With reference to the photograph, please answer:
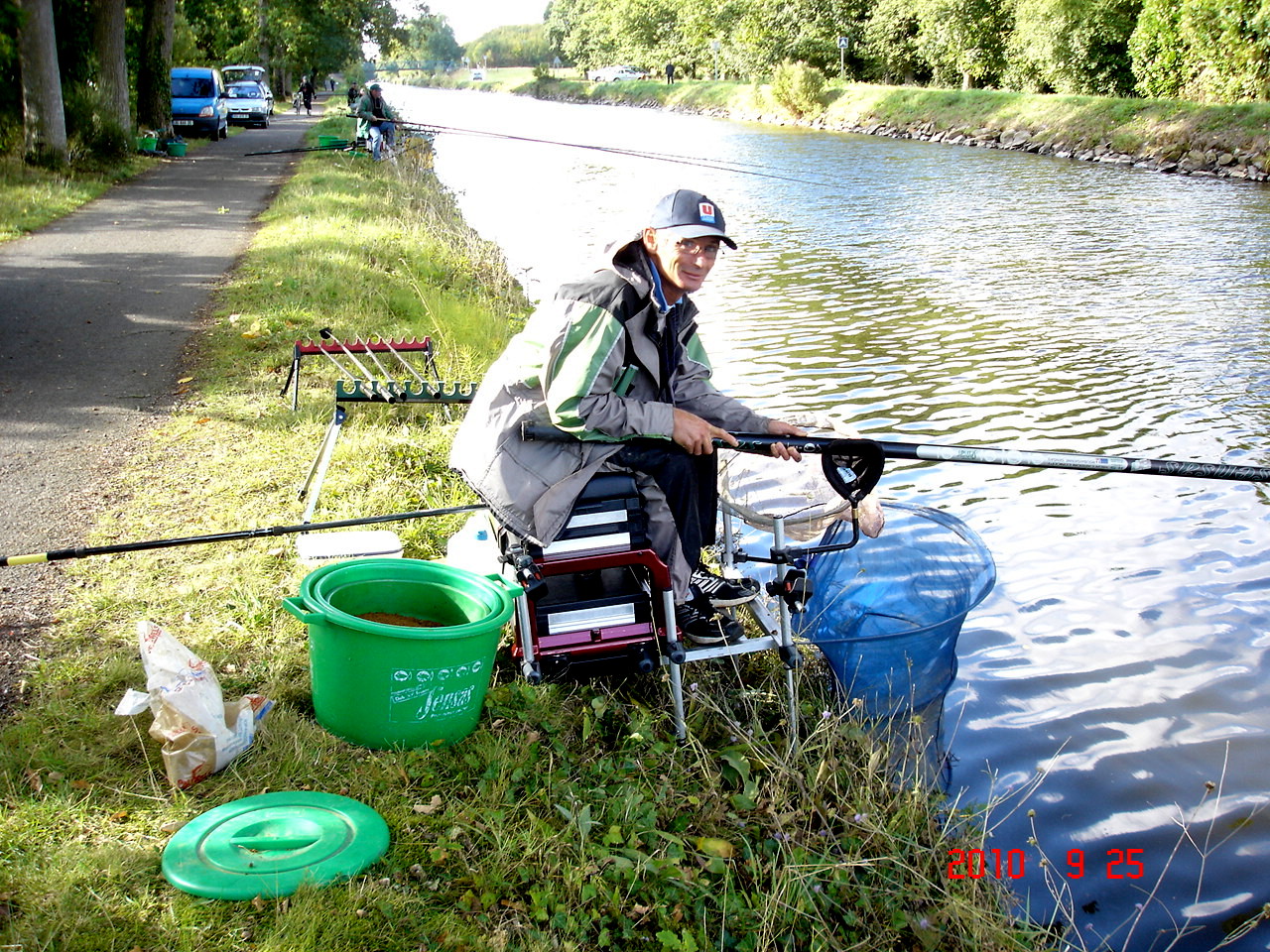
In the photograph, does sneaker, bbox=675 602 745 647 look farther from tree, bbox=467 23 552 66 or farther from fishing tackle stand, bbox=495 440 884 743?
tree, bbox=467 23 552 66

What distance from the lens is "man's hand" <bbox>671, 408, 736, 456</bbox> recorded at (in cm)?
343

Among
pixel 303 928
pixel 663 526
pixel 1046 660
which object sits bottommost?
pixel 1046 660

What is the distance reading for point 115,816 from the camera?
9.37ft

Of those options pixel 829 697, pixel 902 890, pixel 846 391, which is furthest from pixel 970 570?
pixel 846 391

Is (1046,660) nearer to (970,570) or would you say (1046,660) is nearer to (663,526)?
(970,570)

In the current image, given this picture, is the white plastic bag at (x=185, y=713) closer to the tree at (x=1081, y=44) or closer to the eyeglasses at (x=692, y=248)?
the eyeglasses at (x=692, y=248)

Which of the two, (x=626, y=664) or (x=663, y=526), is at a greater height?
(x=663, y=526)

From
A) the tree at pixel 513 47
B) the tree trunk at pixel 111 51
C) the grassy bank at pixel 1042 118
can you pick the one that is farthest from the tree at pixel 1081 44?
the tree at pixel 513 47

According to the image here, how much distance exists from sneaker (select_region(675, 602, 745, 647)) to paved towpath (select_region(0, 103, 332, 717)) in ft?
6.68

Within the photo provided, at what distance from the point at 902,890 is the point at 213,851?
1.87m

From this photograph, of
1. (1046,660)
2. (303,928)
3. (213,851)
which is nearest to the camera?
(303,928)

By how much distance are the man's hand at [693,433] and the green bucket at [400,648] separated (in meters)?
0.67

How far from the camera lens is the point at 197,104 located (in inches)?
1025

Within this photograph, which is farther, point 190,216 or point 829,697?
point 190,216
